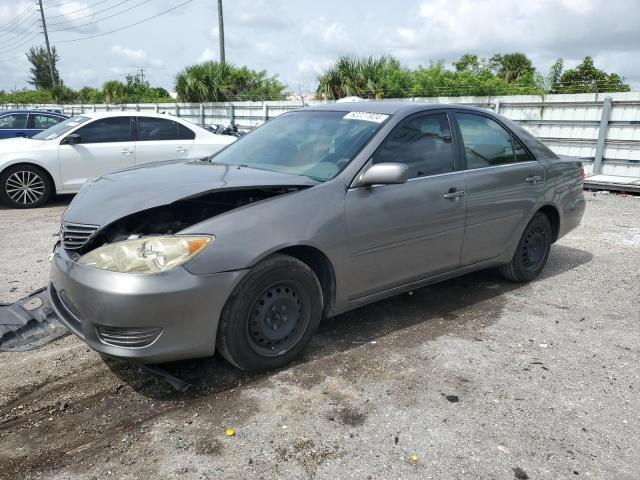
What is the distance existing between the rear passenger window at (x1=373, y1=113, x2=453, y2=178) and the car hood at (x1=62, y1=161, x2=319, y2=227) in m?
0.70

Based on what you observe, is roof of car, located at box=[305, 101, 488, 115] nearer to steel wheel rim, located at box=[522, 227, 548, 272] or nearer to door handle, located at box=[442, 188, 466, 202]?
door handle, located at box=[442, 188, 466, 202]

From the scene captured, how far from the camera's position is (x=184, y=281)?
270cm

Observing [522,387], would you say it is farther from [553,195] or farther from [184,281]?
[553,195]

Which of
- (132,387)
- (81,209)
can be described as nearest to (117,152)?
(81,209)

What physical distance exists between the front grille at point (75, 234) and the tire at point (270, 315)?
2.90 ft

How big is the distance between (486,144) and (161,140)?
20.4 ft

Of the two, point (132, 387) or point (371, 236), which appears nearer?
point (132, 387)

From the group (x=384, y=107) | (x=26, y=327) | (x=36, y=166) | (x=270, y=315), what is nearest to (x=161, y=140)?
(x=36, y=166)

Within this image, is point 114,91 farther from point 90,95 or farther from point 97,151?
point 97,151

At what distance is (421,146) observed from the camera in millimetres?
3930

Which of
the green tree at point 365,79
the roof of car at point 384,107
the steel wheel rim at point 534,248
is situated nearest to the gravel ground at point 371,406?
the steel wheel rim at point 534,248

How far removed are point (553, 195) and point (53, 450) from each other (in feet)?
14.6

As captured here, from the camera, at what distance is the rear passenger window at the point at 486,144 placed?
4.24m

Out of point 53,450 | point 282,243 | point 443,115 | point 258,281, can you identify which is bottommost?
point 53,450
